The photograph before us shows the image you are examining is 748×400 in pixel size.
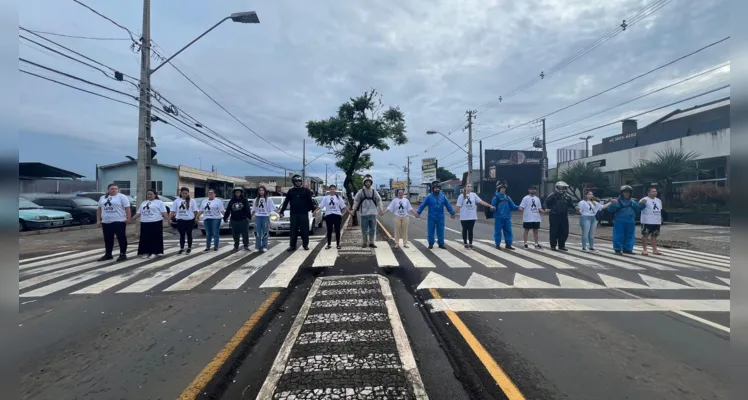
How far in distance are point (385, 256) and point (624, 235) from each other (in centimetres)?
648

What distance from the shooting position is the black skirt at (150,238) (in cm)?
873

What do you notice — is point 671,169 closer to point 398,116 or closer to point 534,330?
point 398,116

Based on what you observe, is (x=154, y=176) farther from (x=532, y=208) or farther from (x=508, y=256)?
(x=508, y=256)

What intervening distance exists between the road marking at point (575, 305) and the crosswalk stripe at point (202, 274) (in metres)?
4.00

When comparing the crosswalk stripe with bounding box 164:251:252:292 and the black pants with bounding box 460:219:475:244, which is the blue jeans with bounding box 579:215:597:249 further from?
the crosswalk stripe with bounding box 164:251:252:292

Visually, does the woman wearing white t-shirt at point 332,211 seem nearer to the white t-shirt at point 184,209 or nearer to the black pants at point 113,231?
the white t-shirt at point 184,209

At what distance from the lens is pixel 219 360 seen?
334 cm

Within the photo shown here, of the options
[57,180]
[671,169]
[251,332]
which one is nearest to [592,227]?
[251,332]

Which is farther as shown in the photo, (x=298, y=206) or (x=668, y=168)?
(x=668, y=168)

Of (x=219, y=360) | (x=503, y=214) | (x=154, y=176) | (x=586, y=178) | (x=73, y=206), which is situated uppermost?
(x=154, y=176)

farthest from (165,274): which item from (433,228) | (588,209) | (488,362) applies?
(588,209)

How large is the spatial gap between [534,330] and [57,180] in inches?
1487


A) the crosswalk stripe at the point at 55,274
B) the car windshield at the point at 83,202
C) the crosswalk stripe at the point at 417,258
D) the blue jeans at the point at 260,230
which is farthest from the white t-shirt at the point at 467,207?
the car windshield at the point at 83,202

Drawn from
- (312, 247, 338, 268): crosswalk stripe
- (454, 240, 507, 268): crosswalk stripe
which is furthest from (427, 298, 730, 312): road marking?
(312, 247, 338, 268): crosswalk stripe
